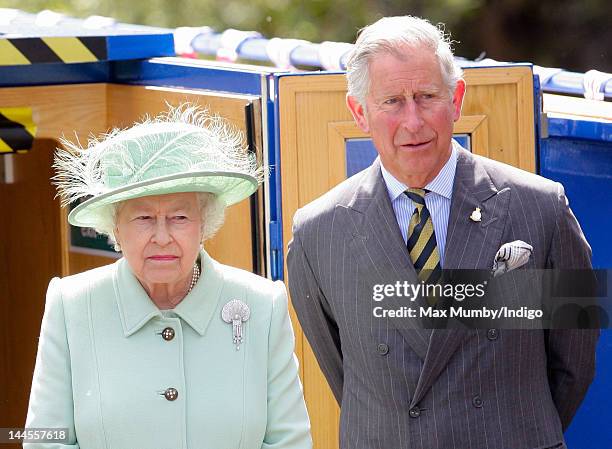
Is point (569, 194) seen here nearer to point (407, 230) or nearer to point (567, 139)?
point (567, 139)

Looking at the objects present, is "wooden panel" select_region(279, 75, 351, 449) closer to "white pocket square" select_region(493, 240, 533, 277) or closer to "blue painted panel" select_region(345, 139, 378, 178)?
"blue painted panel" select_region(345, 139, 378, 178)

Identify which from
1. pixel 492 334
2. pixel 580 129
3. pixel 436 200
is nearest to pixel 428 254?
pixel 436 200

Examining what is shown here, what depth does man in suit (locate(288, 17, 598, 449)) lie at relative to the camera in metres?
3.42

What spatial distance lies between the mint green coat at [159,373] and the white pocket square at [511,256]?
0.60 meters

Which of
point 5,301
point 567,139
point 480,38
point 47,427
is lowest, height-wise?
point 47,427

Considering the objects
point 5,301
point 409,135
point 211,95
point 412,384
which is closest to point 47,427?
point 412,384

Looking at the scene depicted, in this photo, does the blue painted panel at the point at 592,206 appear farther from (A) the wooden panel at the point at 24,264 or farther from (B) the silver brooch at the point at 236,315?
(A) the wooden panel at the point at 24,264

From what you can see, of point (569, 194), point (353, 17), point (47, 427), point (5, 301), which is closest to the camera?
point (47, 427)

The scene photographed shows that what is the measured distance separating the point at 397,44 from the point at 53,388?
1256mm

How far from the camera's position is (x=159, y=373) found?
3184 millimetres

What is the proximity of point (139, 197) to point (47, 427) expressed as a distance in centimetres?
59

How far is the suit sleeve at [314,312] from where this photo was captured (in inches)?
145

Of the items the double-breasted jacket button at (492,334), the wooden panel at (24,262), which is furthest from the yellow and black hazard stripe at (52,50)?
the double-breasted jacket button at (492,334)

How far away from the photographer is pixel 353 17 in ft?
41.7
